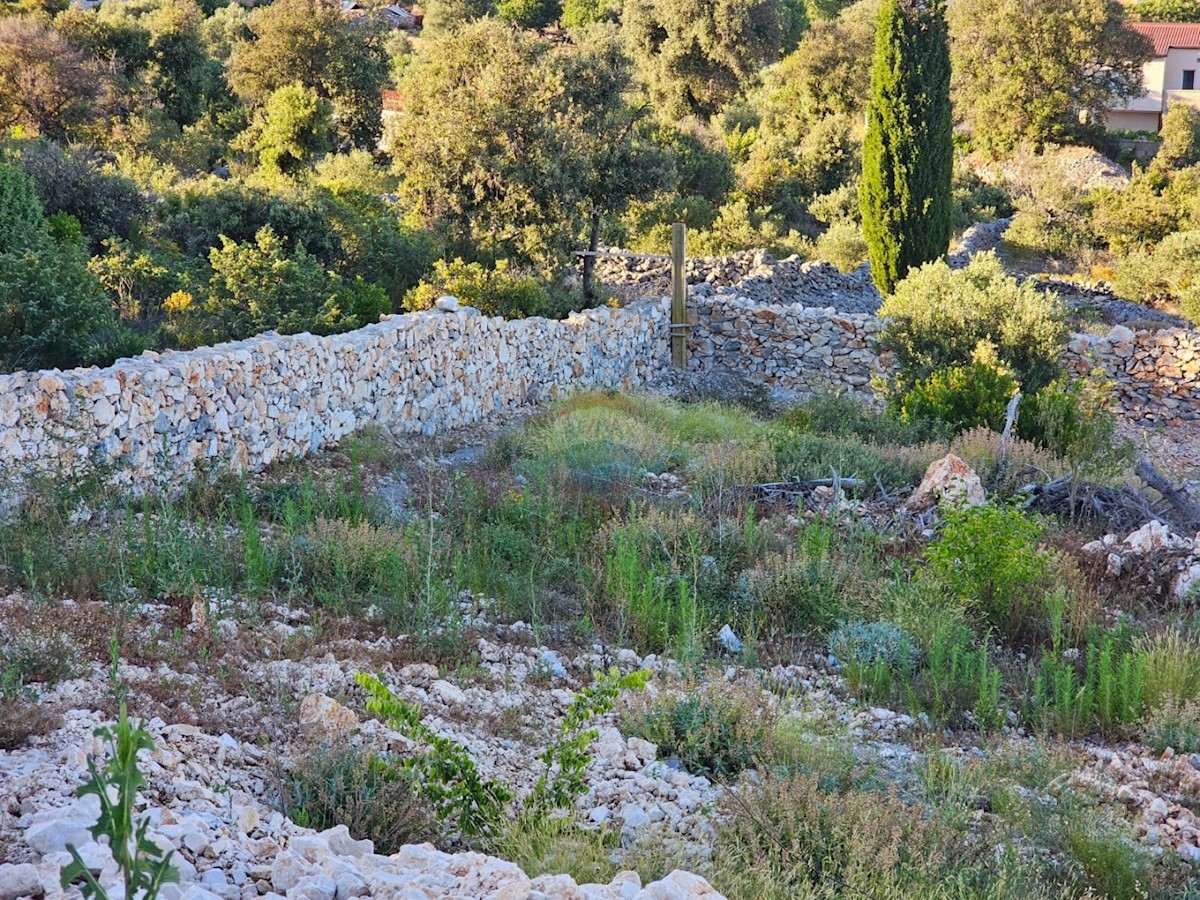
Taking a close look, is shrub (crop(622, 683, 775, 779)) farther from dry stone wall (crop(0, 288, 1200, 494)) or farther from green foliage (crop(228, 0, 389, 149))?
green foliage (crop(228, 0, 389, 149))

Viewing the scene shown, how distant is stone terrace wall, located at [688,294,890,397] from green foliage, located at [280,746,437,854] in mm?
12643

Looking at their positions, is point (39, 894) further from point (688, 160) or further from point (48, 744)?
point (688, 160)

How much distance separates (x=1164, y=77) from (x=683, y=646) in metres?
47.1

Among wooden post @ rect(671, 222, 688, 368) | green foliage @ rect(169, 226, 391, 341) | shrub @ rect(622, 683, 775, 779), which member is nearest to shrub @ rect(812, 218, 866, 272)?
wooden post @ rect(671, 222, 688, 368)

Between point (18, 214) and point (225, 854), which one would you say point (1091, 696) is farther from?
point (18, 214)

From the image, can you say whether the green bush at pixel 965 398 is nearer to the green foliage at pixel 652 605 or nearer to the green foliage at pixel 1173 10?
the green foliage at pixel 652 605

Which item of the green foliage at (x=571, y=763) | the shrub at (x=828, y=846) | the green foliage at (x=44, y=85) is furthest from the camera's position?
the green foliage at (x=44, y=85)

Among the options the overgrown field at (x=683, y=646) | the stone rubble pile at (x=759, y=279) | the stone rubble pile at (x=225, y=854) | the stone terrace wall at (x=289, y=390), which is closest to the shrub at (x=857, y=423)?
the overgrown field at (x=683, y=646)

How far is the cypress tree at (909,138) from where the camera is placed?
19.1m

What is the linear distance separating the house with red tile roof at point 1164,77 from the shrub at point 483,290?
35677mm

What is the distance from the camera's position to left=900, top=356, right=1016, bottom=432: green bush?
481 inches

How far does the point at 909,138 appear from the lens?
752 inches

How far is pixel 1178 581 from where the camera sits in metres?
7.38

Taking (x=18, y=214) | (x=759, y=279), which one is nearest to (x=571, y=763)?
(x=18, y=214)
